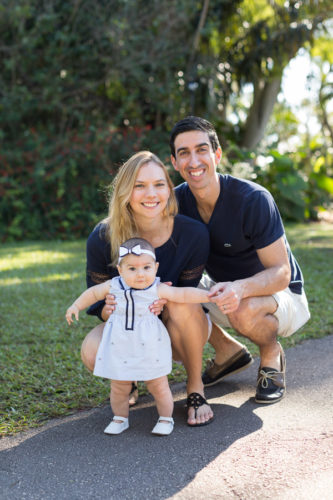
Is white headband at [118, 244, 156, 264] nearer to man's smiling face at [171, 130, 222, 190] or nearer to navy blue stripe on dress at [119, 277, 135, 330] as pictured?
navy blue stripe on dress at [119, 277, 135, 330]

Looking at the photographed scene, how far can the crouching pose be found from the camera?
2576mm

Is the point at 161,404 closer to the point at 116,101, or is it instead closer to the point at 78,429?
the point at 78,429

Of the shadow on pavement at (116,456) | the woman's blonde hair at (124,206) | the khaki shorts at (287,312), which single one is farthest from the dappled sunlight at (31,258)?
the shadow on pavement at (116,456)

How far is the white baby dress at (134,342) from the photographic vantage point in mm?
2568

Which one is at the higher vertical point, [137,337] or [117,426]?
[137,337]

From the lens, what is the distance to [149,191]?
9.47 ft

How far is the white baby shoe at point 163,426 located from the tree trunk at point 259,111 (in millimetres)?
10610

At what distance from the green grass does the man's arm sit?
0.79 meters

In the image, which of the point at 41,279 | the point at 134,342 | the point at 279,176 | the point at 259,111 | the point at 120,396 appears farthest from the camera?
the point at 259,111

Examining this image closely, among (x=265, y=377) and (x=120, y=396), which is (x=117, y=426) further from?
(x=265, y=377)

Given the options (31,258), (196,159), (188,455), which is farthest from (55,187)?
(188,455)

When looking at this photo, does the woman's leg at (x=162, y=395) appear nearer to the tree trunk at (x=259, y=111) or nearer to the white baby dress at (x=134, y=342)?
the white baby dress at (x=134, y=342)

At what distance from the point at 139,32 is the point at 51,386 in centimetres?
862

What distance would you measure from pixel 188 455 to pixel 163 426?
0.27 metres
